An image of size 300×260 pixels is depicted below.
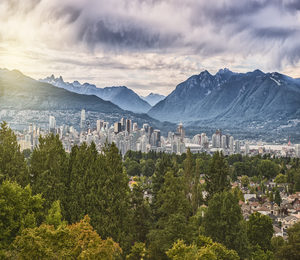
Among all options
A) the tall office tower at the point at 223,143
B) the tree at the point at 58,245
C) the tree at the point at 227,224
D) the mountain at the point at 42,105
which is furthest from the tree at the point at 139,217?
the mountain at the point at 42,105

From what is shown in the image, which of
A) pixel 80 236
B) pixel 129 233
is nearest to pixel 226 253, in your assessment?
pixel 129 233

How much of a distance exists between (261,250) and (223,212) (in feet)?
12.4

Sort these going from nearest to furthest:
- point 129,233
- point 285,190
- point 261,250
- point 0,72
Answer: point 129,233, point 261,250, point 285,190, point 0,72

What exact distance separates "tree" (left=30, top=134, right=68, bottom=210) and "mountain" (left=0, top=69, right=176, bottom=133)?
334ft

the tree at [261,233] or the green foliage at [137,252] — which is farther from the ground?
the green foliage at [137,252]

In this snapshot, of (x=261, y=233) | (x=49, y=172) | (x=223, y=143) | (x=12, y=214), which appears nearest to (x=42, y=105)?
(x=223, y=143)

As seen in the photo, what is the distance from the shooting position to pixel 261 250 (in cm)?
1423

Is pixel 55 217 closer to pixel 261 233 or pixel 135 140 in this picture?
pixel 261 233

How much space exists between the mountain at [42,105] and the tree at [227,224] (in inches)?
4091

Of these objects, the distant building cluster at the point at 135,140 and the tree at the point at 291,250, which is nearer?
the tree at the point at 291,250

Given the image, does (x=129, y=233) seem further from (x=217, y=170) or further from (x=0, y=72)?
(x=0, y=72)

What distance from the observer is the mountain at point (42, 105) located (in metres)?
119

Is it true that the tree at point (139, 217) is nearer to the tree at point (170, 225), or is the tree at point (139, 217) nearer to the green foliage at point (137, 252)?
the tree at point (170, 225)

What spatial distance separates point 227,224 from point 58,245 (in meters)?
6.22
